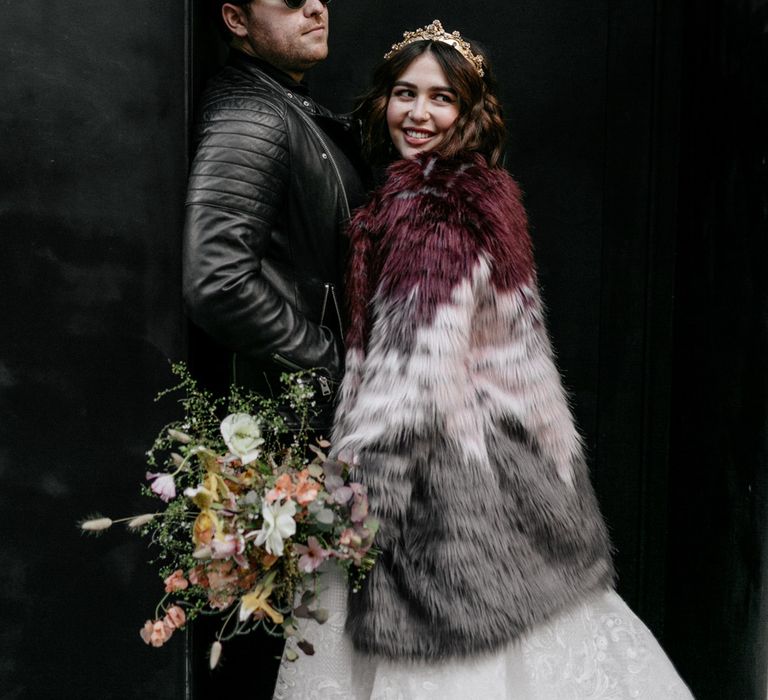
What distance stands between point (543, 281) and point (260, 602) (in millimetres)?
1950

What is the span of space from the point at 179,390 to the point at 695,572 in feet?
6.53

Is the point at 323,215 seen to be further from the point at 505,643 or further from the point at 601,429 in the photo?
the point at 601,429

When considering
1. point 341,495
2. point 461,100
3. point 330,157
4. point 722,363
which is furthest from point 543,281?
point 341,495

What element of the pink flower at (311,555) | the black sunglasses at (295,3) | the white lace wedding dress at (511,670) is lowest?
the white lace wedding dress at (511,670)

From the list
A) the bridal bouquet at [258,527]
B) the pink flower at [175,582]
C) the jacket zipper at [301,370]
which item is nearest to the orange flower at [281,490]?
the bridal bouquet at [258,527]

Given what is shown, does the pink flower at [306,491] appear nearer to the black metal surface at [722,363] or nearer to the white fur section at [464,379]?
the white fur section at [464,379]

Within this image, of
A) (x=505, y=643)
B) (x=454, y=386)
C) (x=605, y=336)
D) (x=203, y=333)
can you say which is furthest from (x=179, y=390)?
(x=605, y=336)

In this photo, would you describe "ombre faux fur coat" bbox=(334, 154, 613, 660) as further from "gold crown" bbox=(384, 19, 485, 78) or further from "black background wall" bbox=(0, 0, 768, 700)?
"black background wall" bbox=(0, 0, 768, 700)

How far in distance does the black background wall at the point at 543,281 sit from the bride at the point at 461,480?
61 centimetres

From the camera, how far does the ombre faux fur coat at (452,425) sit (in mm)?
2234

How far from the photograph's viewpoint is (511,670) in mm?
2379

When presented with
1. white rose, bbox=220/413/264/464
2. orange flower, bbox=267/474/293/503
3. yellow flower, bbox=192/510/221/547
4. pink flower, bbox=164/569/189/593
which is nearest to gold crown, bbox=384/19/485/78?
white rose, bbox=220/413/264/464

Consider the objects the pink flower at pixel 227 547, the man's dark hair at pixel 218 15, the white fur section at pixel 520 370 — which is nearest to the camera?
the pink flower at pixel 227 547

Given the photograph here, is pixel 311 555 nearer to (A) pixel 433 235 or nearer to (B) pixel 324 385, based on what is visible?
(B) pixel 324 385
